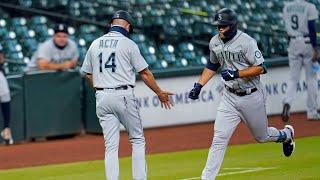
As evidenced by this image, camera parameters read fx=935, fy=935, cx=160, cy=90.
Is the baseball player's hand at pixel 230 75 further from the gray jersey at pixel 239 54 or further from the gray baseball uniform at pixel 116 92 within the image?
the gray baseball uniform at pixel 116 92

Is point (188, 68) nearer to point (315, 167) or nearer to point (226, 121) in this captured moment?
point (315, 167)

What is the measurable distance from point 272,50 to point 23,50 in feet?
17.8

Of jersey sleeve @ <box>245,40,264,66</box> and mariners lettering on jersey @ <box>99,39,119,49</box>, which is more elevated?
mariners lettering on jersey @ <box>99,39,119,49</box>

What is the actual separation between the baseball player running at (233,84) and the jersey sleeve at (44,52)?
20.7ft

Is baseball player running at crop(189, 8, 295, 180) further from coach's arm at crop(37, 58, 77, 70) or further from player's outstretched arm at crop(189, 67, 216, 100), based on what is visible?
coach's arm at crop(37, 58, 77, 70)

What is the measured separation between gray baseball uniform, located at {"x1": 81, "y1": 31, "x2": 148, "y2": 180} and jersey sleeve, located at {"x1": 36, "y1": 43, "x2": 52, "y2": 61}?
6257mm

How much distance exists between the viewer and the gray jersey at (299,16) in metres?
16.6

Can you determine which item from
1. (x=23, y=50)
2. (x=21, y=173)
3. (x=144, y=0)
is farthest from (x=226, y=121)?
(x=144, y=0)

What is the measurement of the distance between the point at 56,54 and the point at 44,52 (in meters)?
0.23

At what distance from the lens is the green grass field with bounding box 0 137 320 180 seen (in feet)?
36.4

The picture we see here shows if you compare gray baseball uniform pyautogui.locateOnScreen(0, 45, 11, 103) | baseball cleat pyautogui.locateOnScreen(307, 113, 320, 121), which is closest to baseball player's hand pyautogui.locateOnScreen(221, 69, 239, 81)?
gray baseball uniform pyautogui.locateOnScreen(0, 45, 11, 103)

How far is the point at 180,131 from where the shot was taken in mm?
16859

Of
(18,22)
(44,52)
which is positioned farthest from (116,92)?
(18,22)

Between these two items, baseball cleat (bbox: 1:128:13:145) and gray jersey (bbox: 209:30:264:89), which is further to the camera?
baseball cleat (bbox: 1:128:13:145)
